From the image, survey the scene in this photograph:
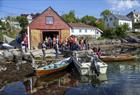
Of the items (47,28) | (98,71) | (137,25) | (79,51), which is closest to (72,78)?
(98,71)

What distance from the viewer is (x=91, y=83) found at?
22328 mm

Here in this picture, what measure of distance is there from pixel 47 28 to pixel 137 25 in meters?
66.3

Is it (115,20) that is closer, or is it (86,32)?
(86,32)

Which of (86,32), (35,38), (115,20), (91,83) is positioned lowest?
(91,83)

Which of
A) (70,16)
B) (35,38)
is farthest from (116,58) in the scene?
(70,16)

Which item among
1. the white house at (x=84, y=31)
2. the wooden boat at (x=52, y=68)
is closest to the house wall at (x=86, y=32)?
the white house at (x=84, y=31)

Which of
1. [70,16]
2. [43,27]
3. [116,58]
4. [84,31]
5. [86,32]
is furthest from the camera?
[70,16]

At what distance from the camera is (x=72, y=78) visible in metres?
24.5

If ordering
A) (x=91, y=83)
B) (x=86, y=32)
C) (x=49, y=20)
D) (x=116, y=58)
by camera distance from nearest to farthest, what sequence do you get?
(x=91, y=83)
(x=116, y=58)
(x=49, y=20)
(x=86, y=32)

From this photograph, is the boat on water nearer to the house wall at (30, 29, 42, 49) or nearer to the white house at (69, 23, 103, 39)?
the house wall at (30, 29, 42, 49)

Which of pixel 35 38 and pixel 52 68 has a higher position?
pixel 35 38

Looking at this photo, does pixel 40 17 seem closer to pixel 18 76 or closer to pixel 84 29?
pixel 18 76

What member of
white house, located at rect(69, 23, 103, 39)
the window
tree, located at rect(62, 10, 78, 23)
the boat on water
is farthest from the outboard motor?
tree, located at rect(62, 10, 78, 23)

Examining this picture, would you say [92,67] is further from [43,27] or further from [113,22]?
[113,22]
